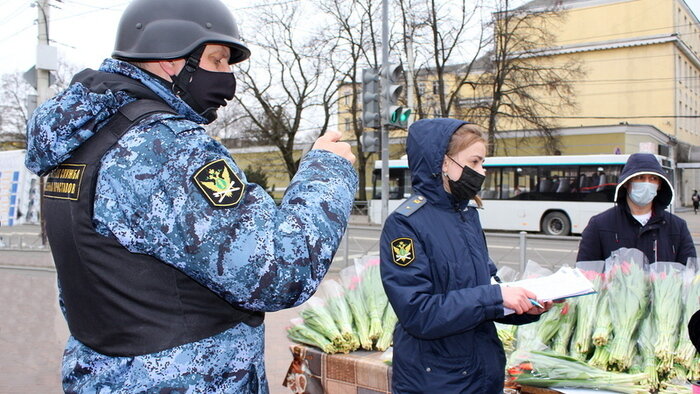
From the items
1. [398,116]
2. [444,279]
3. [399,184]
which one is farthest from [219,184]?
[399,184]

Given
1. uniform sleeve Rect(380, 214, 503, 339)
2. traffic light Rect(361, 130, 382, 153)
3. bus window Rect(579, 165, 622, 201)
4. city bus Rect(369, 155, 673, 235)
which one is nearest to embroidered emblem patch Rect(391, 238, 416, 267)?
uniform sleeve Rect(380, 214, 503, 339)

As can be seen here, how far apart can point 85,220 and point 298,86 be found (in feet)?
104

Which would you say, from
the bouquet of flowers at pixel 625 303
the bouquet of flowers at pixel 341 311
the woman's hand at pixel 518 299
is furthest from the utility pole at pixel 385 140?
the woman's hand at pixel 518 299

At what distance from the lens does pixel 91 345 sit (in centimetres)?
141

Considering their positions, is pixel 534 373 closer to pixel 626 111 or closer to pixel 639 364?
pixel 639 364

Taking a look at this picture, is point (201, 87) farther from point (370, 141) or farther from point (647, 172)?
point (370, 141)

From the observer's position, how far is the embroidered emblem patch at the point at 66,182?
1.35 metres

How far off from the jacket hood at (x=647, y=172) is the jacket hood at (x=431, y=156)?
2.17 metres

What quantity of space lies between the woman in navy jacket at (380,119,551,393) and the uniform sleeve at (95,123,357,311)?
3.26 ft

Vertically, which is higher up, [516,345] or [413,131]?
[413,131]

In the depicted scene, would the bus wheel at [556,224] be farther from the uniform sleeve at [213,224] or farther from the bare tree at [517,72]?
the uniform sleeve at [213,224]

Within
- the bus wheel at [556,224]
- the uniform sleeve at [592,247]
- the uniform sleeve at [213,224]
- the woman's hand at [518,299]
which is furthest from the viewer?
the bus wheel at [556,224]

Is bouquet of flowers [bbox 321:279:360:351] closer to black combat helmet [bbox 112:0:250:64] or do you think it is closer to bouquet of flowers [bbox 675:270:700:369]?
bouquet of flowers [bbox 675:270:700:369]

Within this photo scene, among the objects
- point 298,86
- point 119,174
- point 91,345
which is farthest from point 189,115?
point 298,86
